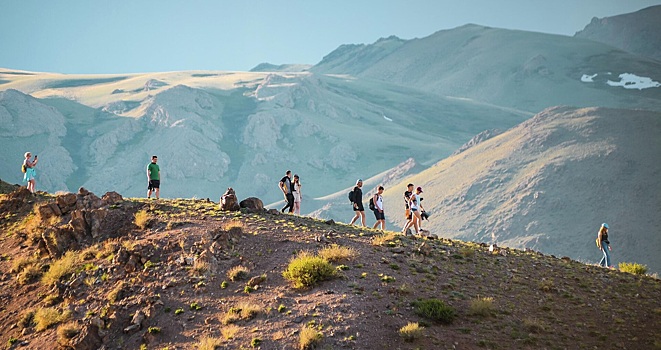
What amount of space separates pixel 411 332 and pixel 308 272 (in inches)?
133

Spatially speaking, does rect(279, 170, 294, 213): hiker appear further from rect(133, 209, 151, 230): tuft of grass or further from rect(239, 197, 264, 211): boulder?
rect(133, 209, 151, 230): tuft of grass

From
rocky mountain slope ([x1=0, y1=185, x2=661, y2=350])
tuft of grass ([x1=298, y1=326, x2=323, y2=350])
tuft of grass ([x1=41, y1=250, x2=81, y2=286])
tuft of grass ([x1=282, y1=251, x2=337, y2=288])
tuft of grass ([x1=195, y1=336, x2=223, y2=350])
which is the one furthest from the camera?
tuft of grass ([x1=41, y1=250, x2=81, y2=286])

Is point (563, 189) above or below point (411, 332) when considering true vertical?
below

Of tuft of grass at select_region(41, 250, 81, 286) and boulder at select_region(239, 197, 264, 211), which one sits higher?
boulder at select_region(239, 197, 264, 211)

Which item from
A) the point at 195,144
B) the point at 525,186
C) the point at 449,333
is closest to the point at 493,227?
the point at 525,186

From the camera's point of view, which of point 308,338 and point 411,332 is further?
point 411,332

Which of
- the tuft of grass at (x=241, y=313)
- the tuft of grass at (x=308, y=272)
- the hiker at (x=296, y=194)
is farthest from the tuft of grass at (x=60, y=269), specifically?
the hiker at (x=296, y=194)

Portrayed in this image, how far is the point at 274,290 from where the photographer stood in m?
16.5

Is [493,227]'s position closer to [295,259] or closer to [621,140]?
[621,140]

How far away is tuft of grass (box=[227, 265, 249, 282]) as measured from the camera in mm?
17188

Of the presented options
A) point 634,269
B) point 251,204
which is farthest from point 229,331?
point 634,269

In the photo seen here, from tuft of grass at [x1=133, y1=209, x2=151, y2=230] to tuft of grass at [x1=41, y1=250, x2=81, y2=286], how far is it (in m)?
2.10

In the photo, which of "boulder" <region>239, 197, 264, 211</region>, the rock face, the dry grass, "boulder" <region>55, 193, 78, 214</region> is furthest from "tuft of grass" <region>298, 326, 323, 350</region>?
"boulder" <region>55, 193, 78, 214</region>

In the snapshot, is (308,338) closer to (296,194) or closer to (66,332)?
(66,332)
